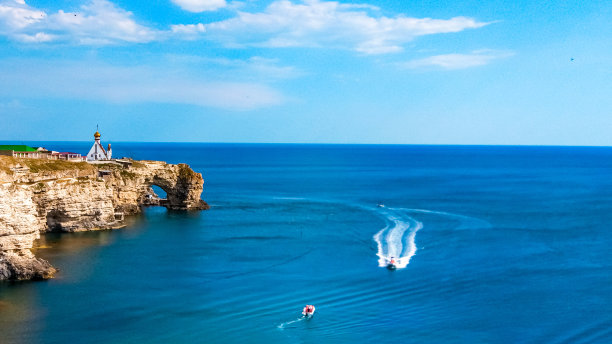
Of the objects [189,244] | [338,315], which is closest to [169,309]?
[338,315]

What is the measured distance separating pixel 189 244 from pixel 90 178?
14.1 meters

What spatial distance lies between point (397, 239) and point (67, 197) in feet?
118

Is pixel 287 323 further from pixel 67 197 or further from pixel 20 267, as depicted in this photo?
pixel 67 197

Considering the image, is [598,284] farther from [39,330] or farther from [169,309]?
[39,330]

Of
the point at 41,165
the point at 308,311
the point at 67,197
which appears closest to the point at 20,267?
the point at 67,197

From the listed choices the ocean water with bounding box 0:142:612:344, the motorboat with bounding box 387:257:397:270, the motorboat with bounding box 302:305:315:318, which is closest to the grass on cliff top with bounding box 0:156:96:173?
the ocean water with bounding box 0:142:612:344

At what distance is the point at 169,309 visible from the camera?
38.7 m

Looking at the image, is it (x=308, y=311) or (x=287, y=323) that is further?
(x=308, y=311)

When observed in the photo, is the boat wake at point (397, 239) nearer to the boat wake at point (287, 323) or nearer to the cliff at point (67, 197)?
the boat wake at point (287, 323)

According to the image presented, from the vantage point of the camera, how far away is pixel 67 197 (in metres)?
60.2

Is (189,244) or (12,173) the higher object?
(12,173)

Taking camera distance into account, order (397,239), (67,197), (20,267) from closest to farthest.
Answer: (20,267) → (67,197) → (397,239)

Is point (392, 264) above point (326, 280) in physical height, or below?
above

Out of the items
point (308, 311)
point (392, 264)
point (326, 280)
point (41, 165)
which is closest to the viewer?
point (308, 311)
